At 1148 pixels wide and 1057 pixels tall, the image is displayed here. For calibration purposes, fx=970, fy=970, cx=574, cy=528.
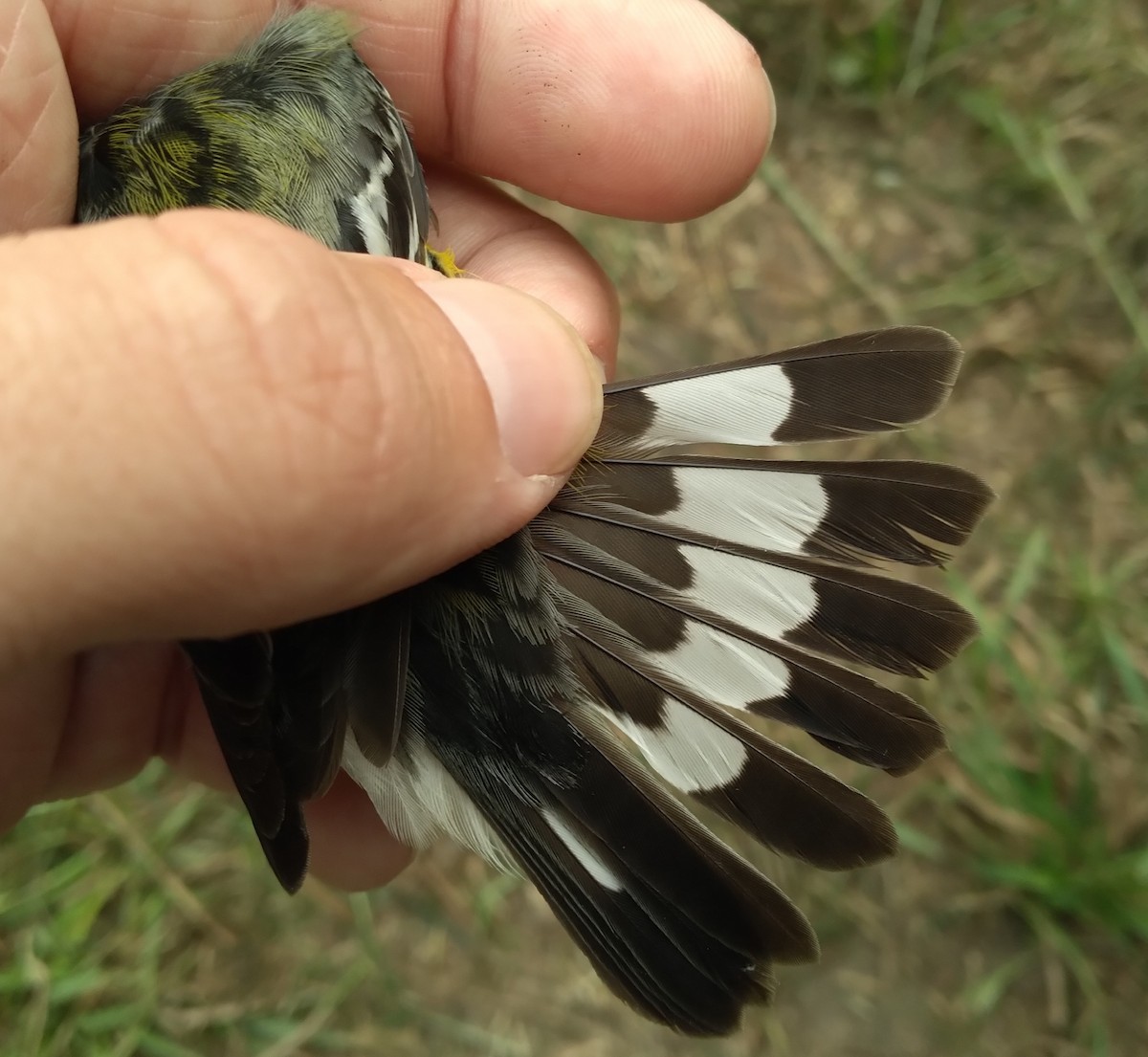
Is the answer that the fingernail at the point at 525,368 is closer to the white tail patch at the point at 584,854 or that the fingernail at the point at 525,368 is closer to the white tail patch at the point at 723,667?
the white tail patch at the point at 723,667

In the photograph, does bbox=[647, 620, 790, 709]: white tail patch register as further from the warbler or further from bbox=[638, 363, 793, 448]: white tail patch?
bbox=[638, 363, 793, 448]: white tail patch

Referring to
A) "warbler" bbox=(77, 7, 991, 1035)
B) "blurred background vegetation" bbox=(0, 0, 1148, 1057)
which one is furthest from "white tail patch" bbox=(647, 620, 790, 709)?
"blurred background vegetation" bbox=(0, 0, 1148, 1057)

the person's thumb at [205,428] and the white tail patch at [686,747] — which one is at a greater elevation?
the person's thumb at [205,428]

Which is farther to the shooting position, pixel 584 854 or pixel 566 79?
pixel 566 79

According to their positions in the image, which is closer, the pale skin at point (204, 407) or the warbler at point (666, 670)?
the pale skin at point (204, 407)

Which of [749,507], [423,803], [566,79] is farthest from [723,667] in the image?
[566,79]

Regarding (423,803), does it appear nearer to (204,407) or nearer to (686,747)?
(686,747)

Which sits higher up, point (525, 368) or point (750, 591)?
point (525, 368)

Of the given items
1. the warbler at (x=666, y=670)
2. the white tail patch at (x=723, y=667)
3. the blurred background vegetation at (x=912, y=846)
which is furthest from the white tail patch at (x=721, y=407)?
the blurred background vegetation at (x=912, y=846)
